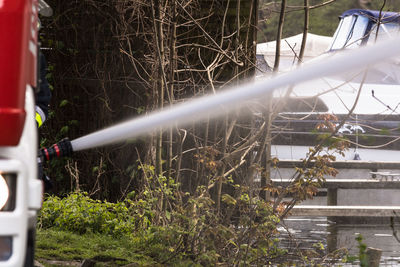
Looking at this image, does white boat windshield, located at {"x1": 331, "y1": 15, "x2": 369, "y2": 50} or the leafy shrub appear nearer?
the leafy shrub

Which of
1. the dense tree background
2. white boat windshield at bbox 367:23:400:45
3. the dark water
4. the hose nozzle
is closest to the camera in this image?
A: the hose nozzle

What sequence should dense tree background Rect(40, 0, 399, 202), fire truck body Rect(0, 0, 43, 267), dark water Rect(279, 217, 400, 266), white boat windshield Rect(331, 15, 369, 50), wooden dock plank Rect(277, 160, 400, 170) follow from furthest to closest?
white boat windshield Rect(331, 15, 369, 50) < wooden dock plank Rect(277, 160, 400, 170) < dark water Rect(279, 217, 400, 266) < dense tree background Rect(40, 0, 399, 202) < fire truck body Rect(0, 0, 43, 267)

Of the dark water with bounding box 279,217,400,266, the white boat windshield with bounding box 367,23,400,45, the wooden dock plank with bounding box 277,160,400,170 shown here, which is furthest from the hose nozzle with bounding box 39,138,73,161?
the wooden dock plank with bounding box 277,160,400,170

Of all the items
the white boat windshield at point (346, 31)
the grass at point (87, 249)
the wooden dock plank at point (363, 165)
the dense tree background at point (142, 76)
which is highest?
the white boat windshield at point (346, 31)

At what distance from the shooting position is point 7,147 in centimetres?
229

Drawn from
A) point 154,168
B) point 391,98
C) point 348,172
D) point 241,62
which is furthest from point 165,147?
point 348,172


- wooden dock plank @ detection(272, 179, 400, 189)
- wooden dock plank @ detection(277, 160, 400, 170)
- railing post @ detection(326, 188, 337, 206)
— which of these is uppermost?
wooden dock plank @ detection(277, 160, 400, 170)

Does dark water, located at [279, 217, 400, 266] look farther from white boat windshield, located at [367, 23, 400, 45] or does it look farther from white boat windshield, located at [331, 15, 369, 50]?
white boat windshield, located at [331, 15, 369, 50]

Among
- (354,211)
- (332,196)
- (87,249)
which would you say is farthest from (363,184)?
(87,249)

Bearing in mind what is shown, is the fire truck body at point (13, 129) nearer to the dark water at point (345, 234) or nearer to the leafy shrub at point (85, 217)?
the leafy shrub at point (85, 217)

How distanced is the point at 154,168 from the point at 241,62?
1.29m

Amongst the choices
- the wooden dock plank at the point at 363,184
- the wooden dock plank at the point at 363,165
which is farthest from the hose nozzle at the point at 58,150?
the wooden dock plank at the point at 363,165

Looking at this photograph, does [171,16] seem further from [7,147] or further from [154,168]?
[7,147]

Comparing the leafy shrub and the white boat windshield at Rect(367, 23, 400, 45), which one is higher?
the white boat windshield at Rect(367, 23, 400, 45)
